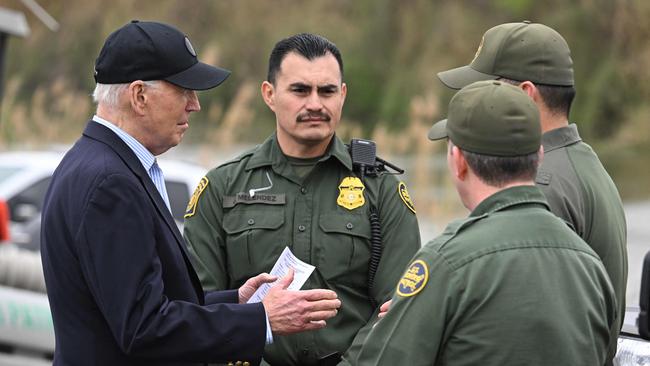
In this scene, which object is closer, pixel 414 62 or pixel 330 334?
pixel 330 334

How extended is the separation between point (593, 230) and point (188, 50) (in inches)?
51.7

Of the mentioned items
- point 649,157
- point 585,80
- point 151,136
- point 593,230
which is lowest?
point 649,157

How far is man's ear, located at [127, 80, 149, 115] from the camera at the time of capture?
307 cm

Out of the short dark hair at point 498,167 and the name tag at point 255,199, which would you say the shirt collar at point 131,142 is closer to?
the name tag at point 255,199

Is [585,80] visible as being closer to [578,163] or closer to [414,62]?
[414,62]

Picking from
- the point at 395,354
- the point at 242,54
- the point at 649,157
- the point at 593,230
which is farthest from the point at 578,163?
the point at 242,54

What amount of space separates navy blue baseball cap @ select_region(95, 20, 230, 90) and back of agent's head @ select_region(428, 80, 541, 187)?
35.7 inches

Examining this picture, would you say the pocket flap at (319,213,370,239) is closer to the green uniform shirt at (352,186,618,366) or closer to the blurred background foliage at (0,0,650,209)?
the green uniform shirt at (352,186,618,366)

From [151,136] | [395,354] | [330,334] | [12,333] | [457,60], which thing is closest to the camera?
[395,354]

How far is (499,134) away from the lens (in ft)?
8.34

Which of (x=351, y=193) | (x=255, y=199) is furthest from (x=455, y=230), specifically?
(x=255, y=199)

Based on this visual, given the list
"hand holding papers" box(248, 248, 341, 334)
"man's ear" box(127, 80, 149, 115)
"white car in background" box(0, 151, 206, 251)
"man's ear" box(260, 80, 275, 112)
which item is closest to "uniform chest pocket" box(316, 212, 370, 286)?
"hand holding papers" box(248, 248, 341, 334)

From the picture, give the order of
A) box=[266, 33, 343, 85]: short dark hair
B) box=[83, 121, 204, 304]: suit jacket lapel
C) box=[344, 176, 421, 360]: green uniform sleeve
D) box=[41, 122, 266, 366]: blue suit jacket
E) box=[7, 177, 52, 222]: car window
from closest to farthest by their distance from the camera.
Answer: box=[41, 122, 266, 366]: blue suit jacket
box=[83, 121, 204, 304]: suit jacket lapel
box=[344, 176, 421, 360]: green uniform sleeve
box=[266, 33, 343, 85]: short dark hair
box=[7, 177, 52, 222]: car window

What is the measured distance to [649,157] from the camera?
1509 centimetres
